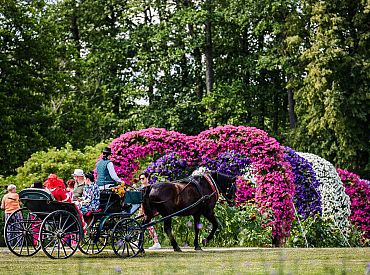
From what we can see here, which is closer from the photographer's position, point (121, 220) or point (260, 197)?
point (121, 220)

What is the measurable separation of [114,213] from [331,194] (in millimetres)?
9333

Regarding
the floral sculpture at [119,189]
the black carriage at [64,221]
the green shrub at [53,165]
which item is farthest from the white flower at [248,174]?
the floral sculpture at [119,189]

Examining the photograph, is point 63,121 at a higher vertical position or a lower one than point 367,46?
lower

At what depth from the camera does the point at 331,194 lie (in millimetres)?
21203

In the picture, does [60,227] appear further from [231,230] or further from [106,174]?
[231,230]

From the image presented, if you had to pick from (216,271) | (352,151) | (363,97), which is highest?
(216,271)

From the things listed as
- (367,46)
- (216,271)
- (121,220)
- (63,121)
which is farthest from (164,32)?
(216,271)

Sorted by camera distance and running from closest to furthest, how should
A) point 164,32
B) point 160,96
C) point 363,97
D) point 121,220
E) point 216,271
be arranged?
A: point 216,271, point 121,220, point 363,97, point 164,32, point 160,96

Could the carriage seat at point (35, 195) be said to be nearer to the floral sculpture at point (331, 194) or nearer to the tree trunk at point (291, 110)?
the floral sculpture at point (331, 194)

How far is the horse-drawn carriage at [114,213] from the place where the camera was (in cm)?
1273

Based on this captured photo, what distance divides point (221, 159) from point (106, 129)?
17.5m

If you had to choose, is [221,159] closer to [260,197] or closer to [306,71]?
[260,197]

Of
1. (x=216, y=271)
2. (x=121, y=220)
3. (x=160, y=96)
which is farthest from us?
(x=160, y=96)

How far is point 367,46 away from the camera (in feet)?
105
